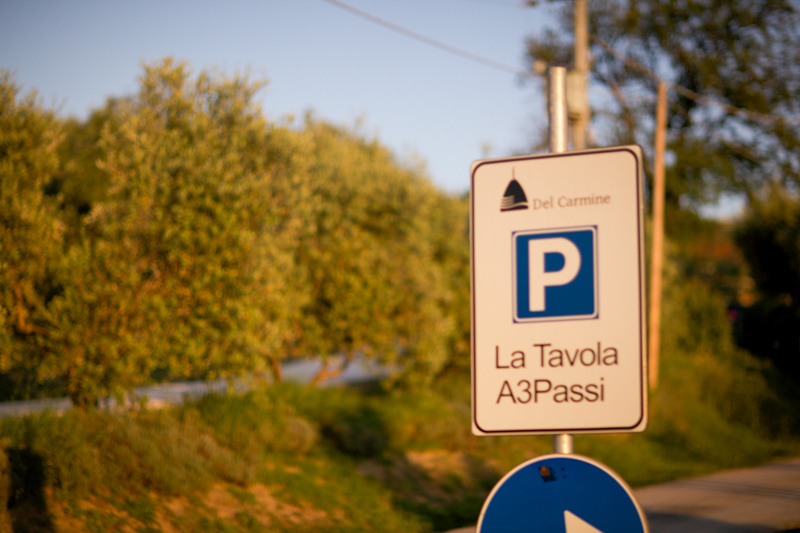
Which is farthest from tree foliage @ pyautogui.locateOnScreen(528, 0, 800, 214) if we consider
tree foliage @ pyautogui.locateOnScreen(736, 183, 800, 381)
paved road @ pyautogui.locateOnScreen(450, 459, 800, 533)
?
paved road @ pyautogui.locateOnScreen(450, 459, 800, 533)

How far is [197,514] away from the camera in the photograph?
7.07m

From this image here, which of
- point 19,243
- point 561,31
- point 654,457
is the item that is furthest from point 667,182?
point 19,243

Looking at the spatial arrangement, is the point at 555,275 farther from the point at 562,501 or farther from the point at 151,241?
the point at 151,241

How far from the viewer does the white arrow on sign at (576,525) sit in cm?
232

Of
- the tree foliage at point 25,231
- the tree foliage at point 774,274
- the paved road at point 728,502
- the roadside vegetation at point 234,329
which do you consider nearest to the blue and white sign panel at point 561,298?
the roadside vegetation at point 234,329

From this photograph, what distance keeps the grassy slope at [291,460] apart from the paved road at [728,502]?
2.71 ft

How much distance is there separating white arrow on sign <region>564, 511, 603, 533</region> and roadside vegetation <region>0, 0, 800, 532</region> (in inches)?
198

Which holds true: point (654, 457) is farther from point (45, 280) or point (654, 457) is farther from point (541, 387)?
point (541, 387)

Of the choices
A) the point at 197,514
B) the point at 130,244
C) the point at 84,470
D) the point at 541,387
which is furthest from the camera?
the point at 130,244

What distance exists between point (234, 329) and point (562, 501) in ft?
20.0

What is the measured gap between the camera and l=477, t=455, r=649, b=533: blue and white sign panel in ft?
7.57

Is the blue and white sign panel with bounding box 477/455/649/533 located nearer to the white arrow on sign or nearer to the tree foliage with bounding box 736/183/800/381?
the white arrow on sign

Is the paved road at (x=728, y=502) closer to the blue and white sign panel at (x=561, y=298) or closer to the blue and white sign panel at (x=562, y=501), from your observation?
the blue and white sign panel at (x=562, y=501)

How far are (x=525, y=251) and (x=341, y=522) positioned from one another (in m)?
6.22
